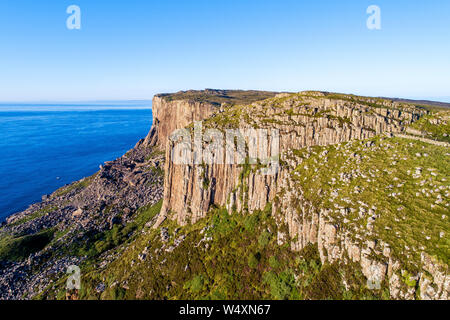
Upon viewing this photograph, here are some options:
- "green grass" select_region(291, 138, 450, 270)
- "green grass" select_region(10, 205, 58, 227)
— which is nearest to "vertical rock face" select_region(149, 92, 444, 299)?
"green grass" select_region(291, 138, 450, 270)

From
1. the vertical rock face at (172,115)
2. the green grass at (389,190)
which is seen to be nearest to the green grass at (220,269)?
the green grass at (389,190)

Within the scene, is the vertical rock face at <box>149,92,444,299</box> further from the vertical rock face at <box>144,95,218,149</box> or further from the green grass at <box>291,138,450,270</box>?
the vertical rock face at <box>144,95,218,149</box>

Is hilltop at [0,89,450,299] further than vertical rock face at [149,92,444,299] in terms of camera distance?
Yes

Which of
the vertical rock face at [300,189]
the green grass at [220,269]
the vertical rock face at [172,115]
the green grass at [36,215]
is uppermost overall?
the vertical rock face at [172,115]

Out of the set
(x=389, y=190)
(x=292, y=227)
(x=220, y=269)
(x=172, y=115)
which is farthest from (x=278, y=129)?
(x=172, y=115)
